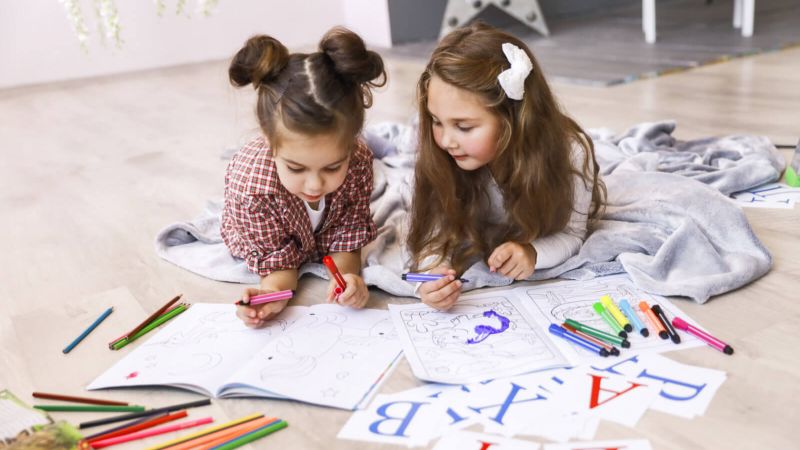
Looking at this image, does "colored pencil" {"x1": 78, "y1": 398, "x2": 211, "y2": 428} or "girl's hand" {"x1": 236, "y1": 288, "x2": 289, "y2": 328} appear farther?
"girl's hand" {"x1": 236, "y1": 288, "x2": 289, "y2": 328}

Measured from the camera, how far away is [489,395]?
0.95 metres

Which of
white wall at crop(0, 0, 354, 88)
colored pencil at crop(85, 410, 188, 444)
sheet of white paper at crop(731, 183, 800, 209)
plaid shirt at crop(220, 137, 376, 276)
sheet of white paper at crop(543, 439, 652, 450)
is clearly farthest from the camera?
white wall at crop(0, 0, 354, 88)

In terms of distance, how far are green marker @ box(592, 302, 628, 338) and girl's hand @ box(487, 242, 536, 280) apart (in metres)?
0.13

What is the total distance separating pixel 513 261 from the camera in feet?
4.01

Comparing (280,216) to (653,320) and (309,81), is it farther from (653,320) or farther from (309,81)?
(653,320)

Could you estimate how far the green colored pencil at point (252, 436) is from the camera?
2.95ft

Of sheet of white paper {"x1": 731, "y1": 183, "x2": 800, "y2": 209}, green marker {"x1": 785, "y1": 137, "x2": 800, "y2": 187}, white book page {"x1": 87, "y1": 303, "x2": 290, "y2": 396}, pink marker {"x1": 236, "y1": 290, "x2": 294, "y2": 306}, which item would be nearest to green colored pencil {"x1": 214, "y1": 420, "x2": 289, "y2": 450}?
white book page {"x1": 87, "y1": 303, "x2": 290, "y2": 396}

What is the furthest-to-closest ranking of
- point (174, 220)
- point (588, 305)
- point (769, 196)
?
1. point (174, 220)
2. point (769, 196)
3. point (588, 305)

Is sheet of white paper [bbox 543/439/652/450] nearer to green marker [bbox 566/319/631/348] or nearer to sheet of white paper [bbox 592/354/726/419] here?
sheet of white paper [bbox 592/354/726/419]

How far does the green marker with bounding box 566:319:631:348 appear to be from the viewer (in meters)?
1.03

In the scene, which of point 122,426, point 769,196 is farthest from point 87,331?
point 769,196

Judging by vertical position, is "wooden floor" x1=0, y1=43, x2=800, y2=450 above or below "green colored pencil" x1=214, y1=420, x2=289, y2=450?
below

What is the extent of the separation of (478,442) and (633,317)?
36 centimetres

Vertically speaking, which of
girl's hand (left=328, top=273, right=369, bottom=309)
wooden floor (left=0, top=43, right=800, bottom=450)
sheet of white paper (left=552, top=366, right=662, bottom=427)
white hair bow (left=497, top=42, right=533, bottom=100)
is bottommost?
wooden floor (left=0, top=43, right=800, bottom=450)
